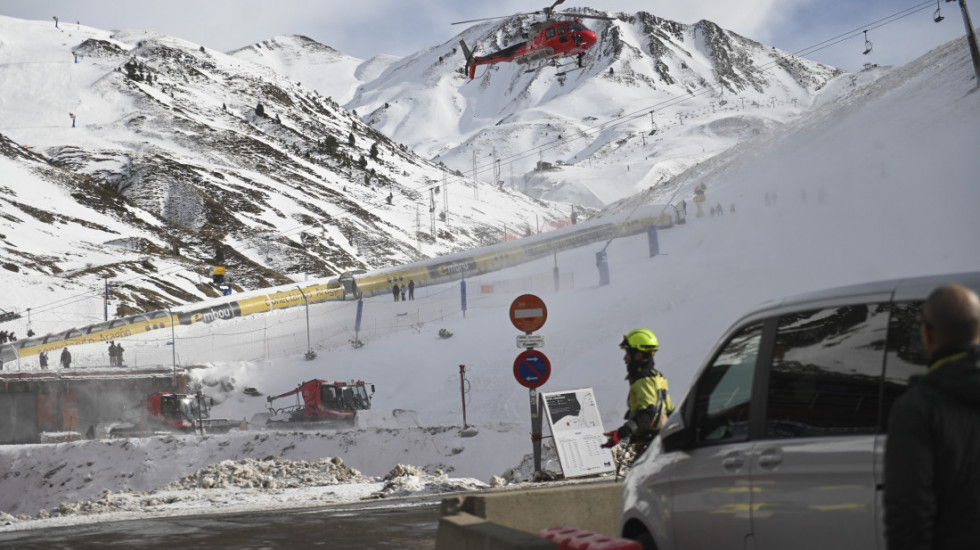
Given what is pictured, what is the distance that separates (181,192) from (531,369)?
125 metres

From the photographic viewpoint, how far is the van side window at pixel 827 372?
11.5 ft

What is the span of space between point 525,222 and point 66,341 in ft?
415

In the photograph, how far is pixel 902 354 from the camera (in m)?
3.43

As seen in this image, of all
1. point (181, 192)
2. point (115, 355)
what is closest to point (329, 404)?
point (115, 355)

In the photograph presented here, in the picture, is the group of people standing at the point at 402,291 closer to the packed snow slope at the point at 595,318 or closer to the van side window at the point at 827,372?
the packed snow slope at the point at 595,318

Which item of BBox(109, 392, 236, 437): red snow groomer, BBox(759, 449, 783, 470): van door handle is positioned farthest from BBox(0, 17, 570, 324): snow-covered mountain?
BBox(759, 449, 783, 470): van door handle

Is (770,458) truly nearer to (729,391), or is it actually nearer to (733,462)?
(733,462)

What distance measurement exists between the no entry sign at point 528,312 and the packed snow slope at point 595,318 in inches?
116

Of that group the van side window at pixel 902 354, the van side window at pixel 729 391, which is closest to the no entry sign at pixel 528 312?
the van side window at pixel 729 391

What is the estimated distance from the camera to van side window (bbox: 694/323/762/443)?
423 centimetres

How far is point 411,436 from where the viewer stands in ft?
70.4

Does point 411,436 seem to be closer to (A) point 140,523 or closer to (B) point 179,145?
(A) point 140,523

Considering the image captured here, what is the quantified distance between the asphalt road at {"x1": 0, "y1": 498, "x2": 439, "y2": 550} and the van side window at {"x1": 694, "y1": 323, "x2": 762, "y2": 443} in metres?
4.47

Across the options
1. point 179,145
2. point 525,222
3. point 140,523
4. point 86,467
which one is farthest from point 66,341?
point 525,222
